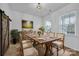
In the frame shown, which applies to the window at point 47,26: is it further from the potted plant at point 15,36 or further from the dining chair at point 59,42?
the potted plant at point 15,36

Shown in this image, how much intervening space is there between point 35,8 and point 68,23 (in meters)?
0.75

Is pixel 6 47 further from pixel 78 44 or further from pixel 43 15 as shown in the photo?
pixel 78 44

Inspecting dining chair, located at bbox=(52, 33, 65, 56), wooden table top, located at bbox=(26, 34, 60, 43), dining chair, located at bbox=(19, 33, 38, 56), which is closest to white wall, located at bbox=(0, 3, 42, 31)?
wooden table top, located at bbox=(26, 34, 60, 43)

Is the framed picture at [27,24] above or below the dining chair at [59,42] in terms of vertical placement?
above

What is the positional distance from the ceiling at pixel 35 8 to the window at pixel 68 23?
9.9 inches

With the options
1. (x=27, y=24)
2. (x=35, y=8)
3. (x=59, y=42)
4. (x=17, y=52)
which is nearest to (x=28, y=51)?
(x=17, y=52)

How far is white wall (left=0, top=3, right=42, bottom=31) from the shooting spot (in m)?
1.72

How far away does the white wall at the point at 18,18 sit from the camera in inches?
67.7

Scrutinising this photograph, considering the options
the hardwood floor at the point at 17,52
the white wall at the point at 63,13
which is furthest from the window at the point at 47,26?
the hardwood floor at the point at 17,52

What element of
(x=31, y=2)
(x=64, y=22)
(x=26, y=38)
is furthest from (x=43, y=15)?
(x=26, y=38)

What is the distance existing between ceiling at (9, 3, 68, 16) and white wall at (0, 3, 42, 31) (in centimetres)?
8

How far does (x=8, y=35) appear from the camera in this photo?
1.81 m

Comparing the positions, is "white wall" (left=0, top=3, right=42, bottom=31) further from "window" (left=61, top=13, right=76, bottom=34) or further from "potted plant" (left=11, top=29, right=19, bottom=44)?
"window" (left=61, top=13, right=76, bottom=34)

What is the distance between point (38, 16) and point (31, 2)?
32 centimetres
